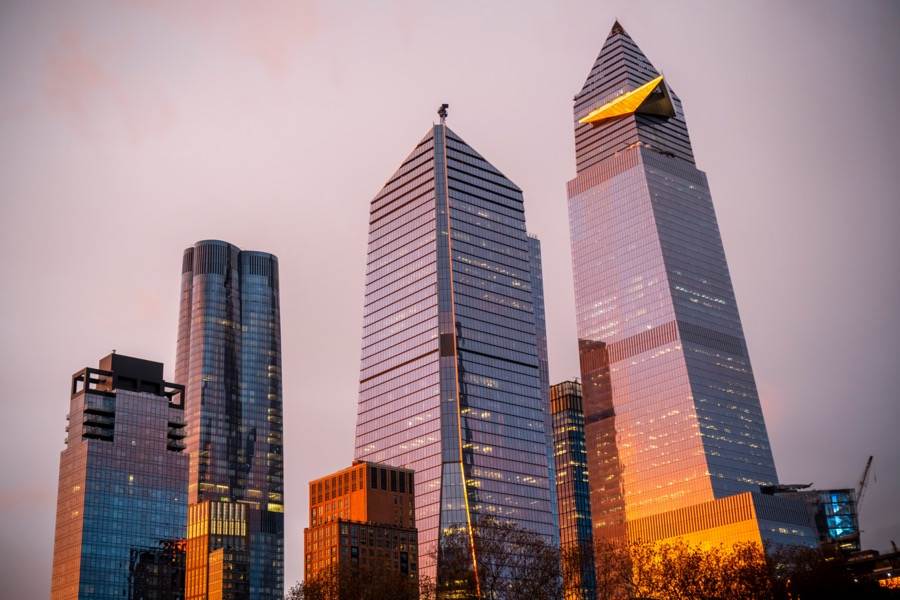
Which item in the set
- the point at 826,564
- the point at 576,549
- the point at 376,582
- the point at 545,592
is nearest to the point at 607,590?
the point at 576,549

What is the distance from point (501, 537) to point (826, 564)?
71.2 meters

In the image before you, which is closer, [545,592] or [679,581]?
[545,592]

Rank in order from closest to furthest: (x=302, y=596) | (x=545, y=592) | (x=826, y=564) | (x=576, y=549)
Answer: (x=545, y=592) < (x=576, y=549) < (x=302, y=596) < (x=826, y=564)

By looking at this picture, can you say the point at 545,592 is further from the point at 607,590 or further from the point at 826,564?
the point at 826,564

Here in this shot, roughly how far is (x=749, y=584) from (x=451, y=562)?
52.6m

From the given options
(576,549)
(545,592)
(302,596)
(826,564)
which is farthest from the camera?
(826,564)

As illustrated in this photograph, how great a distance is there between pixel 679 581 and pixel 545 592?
3070 centimetres

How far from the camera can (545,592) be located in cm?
14725

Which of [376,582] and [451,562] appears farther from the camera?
[376,582]

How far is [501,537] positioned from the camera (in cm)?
15075

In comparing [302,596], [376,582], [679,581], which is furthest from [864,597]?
[302,596]

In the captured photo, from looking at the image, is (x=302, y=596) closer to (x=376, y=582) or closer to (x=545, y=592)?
(x=376, y=582)

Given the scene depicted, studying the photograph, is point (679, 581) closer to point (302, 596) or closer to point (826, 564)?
point (826, 564)

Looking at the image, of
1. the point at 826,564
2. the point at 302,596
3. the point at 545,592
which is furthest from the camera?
the point at 826,564
